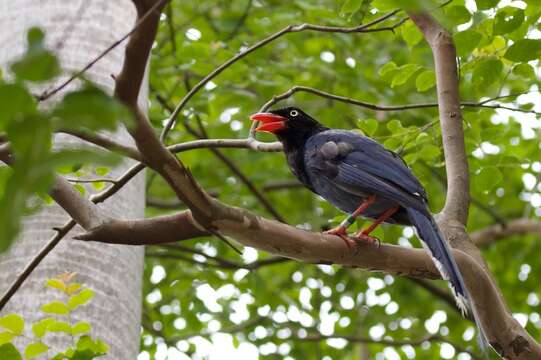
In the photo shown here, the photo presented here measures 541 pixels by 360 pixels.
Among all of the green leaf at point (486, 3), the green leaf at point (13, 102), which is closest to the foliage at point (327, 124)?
the green leaf at point (486, 3)

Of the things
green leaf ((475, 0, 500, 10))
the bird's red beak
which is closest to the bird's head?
the bird's red beak

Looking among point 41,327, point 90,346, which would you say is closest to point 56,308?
point 41,327

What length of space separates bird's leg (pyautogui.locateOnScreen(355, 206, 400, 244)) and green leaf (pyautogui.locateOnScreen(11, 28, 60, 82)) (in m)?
2.07

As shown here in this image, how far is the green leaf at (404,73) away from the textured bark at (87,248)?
1.33m

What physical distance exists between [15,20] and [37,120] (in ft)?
10.8

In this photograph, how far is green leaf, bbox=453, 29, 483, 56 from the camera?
13.0 ft

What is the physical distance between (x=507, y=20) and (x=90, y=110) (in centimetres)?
291

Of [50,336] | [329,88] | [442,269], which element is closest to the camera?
[442,269]

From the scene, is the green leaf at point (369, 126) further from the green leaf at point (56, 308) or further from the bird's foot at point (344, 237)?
the green leaf at point (56, 308)

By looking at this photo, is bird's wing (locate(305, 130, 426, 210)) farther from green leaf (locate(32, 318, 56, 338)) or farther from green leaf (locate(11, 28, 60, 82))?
green leaf (locate(11, 28, 60, 82))

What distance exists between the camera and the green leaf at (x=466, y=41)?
3955mm

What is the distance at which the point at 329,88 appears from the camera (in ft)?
24.1

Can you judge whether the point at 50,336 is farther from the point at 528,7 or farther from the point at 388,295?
the point at 388,295

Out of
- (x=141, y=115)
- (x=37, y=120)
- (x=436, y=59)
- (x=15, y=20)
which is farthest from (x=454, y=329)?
(x=37, y=120)
